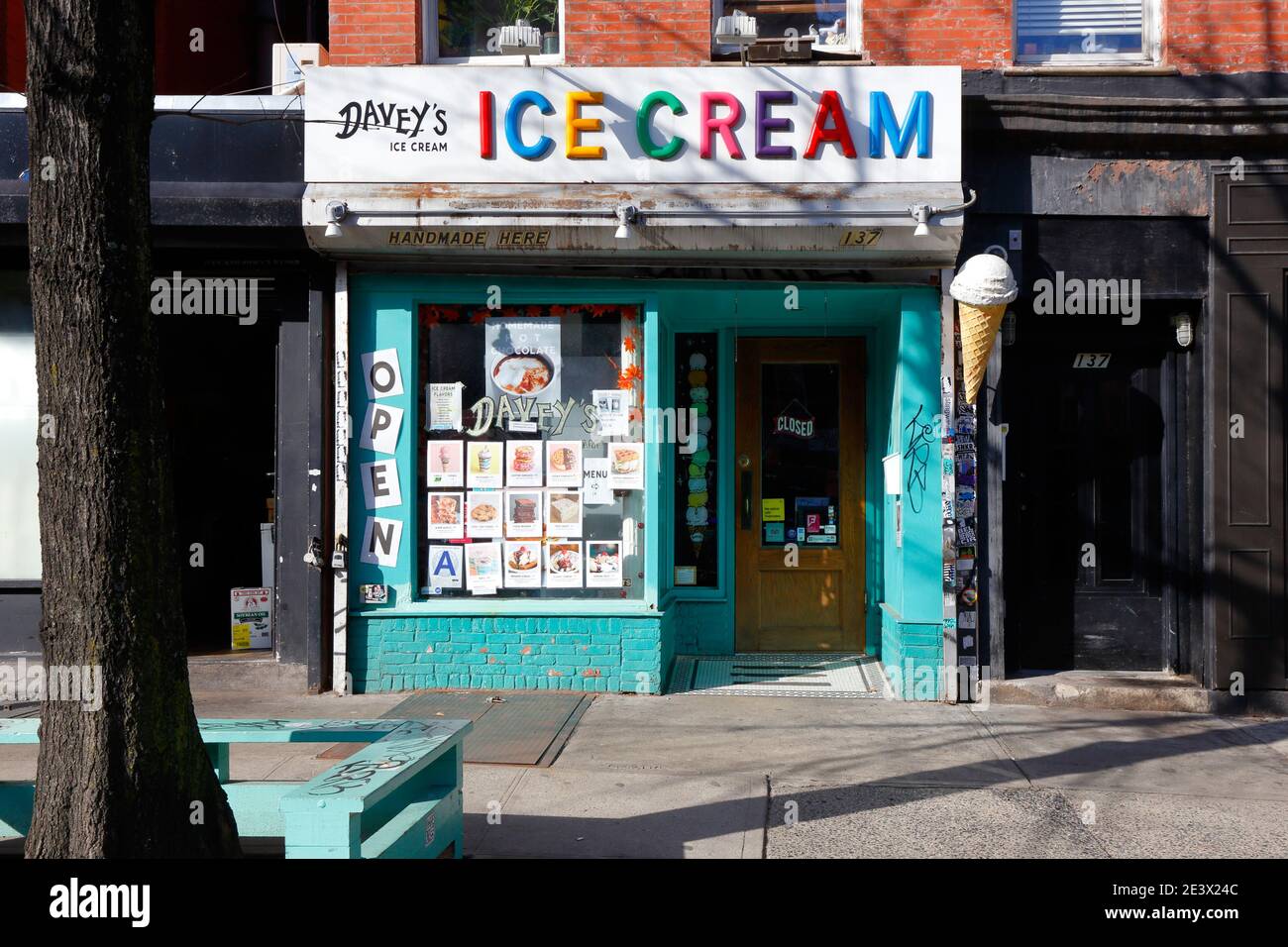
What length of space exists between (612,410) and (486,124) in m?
2.30

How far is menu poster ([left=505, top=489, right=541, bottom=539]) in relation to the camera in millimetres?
8602

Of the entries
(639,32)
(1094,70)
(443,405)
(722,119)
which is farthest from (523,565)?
(1094,70)

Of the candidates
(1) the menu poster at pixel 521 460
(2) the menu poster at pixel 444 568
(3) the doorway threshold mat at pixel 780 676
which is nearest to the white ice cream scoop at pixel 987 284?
(3) the doorway threshold mat at pixel 780 676

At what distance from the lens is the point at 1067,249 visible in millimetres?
8180

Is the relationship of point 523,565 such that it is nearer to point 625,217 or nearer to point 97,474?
point 625,217

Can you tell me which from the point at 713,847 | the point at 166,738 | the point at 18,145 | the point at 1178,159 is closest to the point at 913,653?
the point at 713,847

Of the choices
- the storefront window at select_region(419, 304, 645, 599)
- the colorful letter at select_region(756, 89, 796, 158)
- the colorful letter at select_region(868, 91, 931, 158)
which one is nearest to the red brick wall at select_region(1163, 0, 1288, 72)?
the colorful letter at select_region(868, 91, 931, 158)

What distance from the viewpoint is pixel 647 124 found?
7.97 metres

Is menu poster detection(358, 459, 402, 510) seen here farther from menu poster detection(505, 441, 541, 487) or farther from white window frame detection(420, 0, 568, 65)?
white window frame detection(420, 0, 568, 65)

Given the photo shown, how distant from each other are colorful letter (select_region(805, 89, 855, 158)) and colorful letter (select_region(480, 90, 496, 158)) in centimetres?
230

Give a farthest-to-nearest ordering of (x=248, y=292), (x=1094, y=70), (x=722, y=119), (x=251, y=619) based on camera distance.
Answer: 1. (x=251, y=619)
2. (x=248, y=292)
3. (x=1094, y=70)
4. (x=722, y=119)

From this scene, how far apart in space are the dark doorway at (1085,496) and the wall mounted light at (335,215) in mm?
5054

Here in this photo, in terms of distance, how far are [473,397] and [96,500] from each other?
4812 millimetres

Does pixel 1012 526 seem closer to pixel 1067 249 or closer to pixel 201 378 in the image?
pixel 1067 249
